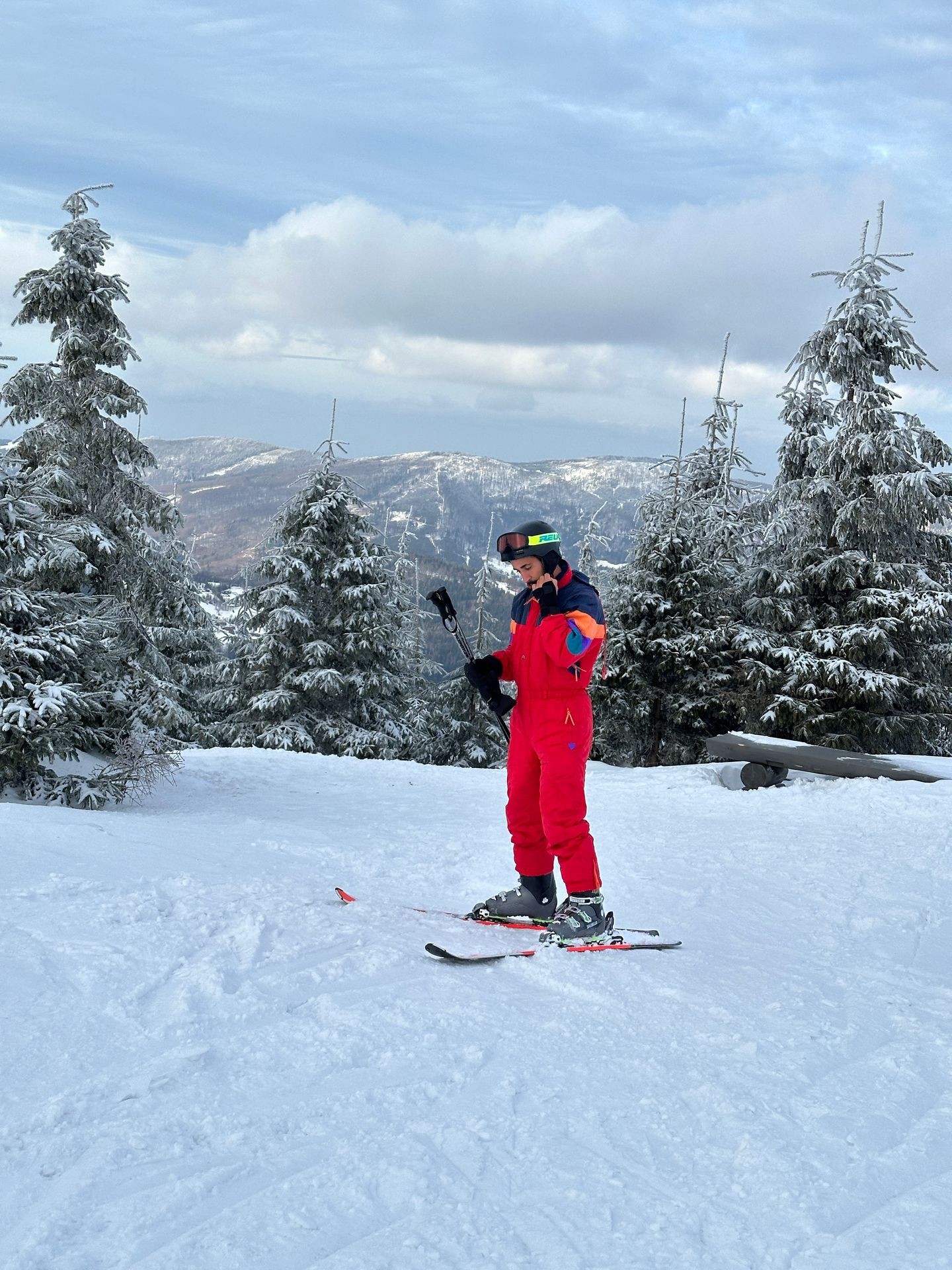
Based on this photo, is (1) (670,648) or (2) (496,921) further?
(1) (670,648)

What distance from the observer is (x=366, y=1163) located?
2314 mm

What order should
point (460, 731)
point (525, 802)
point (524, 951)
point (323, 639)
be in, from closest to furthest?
1. point (524, 951)
2. point (525, 802)
3. point (323, 639)
4. point (460, 731)

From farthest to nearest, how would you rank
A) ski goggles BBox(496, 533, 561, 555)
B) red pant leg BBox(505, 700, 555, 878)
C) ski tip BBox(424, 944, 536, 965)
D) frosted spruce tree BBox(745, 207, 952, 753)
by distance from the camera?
frosted spruce tree BBox(745, 207, 952, 753) < red pant leg BBox(505, 700, 555, 878) < ski goggles BBox(496, 533, 561, 555) < ski tip BBox(424, 944, 536, 965)

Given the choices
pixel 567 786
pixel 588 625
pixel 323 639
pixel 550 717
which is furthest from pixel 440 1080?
pixel 323 639

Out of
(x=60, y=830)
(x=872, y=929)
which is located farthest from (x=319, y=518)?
(x=872, y=929)

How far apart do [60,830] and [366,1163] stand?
434 cm

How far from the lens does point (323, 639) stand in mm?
22844

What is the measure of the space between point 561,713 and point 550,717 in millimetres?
60

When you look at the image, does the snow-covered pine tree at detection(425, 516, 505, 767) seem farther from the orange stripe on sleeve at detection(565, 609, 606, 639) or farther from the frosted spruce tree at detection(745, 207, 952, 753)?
the orange stripe on sleeve at detection(565, 609, 606, 639)

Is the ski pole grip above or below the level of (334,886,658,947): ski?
above

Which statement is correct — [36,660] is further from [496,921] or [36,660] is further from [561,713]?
[561,713]

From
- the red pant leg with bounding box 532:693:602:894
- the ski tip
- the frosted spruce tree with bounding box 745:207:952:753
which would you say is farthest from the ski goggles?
the frosted spruce tree with bounding box 745:207:952:753

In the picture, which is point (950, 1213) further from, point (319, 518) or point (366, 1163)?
point (319, 518)

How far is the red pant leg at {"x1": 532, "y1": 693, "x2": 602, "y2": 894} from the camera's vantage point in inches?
177
